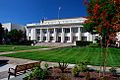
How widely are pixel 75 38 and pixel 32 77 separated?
72.9m

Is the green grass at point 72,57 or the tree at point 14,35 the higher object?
the tree at point 14,35

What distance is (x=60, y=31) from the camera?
3504 inches

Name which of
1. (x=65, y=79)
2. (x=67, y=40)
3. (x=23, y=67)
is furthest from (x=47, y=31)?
(x=65, y=79)

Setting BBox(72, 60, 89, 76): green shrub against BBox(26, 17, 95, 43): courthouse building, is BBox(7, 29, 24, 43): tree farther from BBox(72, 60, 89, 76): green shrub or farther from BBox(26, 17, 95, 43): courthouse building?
BBox(72, 60, 89, 76): green shrub

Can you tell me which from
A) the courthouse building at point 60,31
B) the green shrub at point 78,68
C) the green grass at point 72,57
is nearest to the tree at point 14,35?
the courthouse building at point 60,31

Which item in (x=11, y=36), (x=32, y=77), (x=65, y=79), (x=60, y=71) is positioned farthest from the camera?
(x=11, y=36)

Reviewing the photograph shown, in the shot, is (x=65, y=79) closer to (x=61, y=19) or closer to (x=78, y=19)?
(x=78, y=19)

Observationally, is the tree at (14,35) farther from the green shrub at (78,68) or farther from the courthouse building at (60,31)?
the green shrub at (78,68)

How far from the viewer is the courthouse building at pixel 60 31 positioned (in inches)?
3255

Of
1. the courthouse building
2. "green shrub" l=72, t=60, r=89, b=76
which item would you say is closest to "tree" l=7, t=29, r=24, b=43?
the courthouse building

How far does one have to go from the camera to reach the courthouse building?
82.7m

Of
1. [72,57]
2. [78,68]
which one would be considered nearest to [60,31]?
[72,57]

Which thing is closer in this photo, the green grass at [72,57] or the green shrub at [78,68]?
the green shrub at [78,68]

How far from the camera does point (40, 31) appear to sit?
93.9 metres
